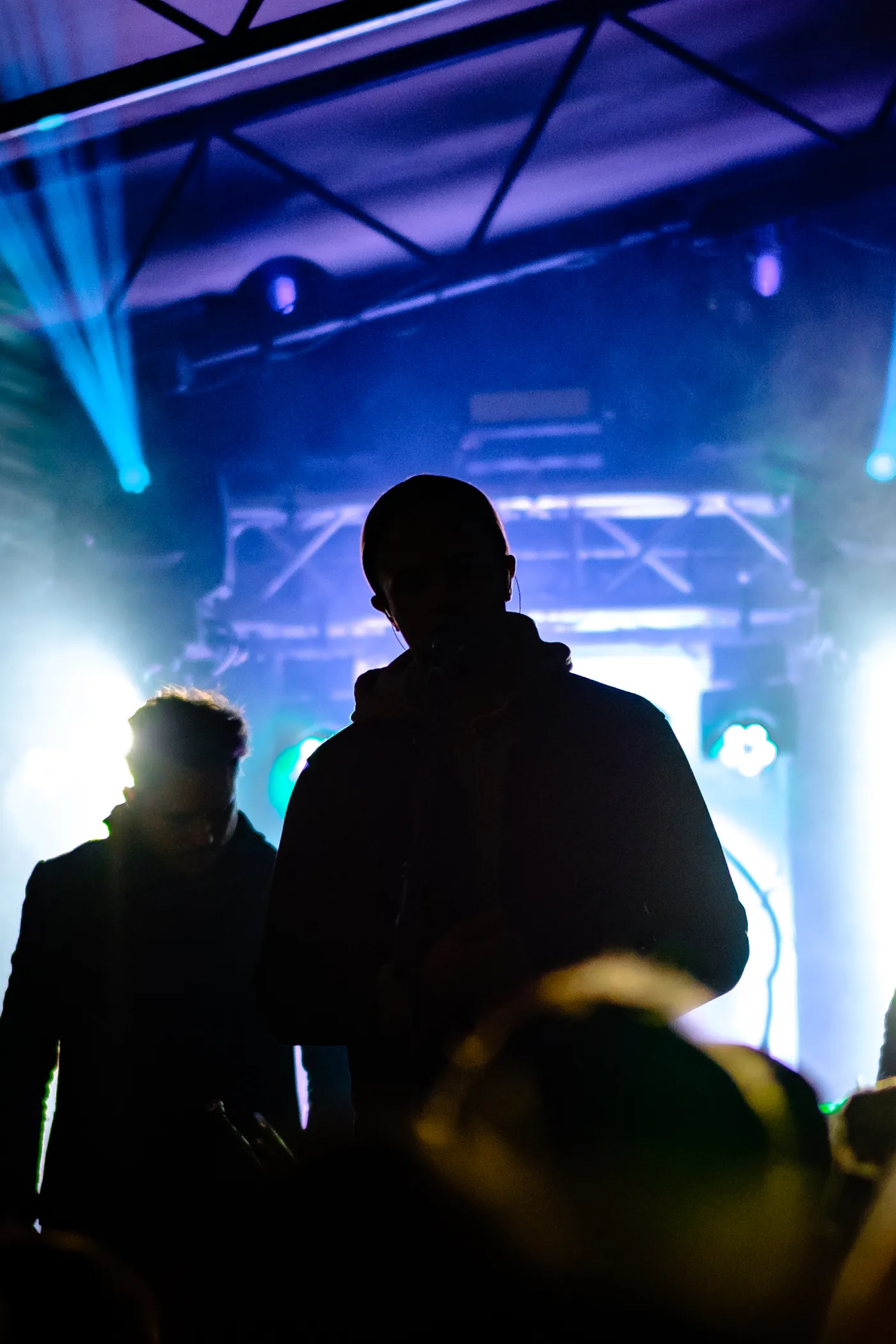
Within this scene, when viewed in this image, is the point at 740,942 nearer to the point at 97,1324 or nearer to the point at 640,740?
the point at 640,740

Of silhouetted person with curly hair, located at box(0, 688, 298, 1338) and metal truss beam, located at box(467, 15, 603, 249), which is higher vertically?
metal truss beam, located at box(467, 15, 603, 249)

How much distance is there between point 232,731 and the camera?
2586 millimetres

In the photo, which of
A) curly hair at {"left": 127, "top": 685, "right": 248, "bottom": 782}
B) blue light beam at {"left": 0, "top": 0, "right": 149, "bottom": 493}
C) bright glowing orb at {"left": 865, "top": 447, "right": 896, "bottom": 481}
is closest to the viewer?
curly hair at {"left": 127, "top": 685, "right": 248, "bottom": 782}

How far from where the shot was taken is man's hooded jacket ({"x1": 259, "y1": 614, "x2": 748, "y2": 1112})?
1.24m

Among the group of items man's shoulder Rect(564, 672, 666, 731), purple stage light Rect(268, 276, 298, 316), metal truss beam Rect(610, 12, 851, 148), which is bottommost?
man's shoulder Rect(564, 672, 666, 731)

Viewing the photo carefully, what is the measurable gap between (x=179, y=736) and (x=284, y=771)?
3.78m

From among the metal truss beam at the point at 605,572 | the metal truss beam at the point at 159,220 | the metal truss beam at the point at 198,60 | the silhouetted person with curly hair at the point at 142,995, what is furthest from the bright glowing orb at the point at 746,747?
the silhouetted person with curly hair at the point at 142,995

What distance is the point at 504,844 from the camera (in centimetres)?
129

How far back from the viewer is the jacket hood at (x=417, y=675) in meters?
1.35

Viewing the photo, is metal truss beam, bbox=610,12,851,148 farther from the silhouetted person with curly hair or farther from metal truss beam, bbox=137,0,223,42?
the silhouetted person with curly hair

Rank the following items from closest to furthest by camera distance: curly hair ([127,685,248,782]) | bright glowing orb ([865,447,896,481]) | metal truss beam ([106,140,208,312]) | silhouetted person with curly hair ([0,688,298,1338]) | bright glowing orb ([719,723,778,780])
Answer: silhouetted person with curly hair ([0,688,298,1338])
curly hair ([127,685,248,782])
metal truss beam ([106,140,208,312])
bright glowing orb ([865,447,896,481])
bright glowing orb ([719,723,778,780])

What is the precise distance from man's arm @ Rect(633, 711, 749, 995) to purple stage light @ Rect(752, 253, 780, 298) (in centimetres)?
408

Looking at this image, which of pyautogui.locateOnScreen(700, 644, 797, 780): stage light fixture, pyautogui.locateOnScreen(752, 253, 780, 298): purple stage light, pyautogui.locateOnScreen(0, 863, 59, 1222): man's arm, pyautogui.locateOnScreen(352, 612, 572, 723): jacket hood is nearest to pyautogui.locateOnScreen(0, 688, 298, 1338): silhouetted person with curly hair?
pyautogui.locateOnScreen(0, 863, 59, 1222): man's arm

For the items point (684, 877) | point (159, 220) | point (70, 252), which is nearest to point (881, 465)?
point (159, 220)
